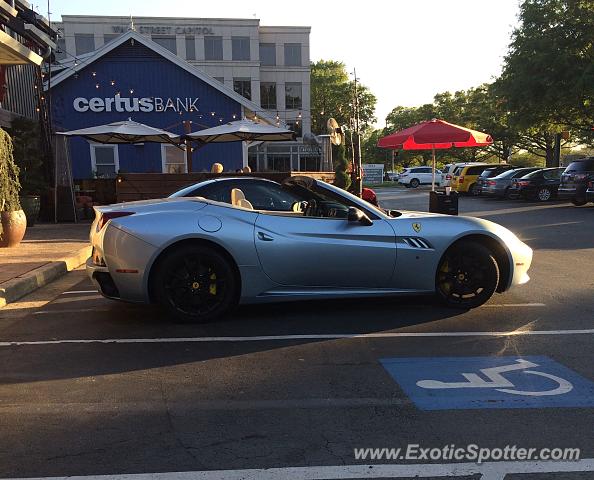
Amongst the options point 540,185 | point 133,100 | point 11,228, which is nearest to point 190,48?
point 133,100

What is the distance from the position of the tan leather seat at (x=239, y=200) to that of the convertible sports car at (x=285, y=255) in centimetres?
23

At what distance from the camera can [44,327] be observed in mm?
5203

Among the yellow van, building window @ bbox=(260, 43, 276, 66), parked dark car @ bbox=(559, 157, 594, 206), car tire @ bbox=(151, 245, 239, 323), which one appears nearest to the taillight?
car tire @ bbox=(151, 245, 239, 323)

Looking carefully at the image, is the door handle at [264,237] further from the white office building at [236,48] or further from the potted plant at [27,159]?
the white office building at [236,48]

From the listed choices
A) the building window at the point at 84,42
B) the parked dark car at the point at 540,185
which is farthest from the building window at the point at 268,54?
the parked dark car at the point at 540,185

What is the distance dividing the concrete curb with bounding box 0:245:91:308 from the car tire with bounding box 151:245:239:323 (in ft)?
7.02

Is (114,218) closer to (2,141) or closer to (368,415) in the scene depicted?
(368,415)

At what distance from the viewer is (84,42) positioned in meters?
46.5

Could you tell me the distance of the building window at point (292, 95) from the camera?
4859 centimetres

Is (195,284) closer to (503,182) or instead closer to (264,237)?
(264,237)

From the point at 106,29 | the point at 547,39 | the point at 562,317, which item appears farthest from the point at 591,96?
the point at 106,29

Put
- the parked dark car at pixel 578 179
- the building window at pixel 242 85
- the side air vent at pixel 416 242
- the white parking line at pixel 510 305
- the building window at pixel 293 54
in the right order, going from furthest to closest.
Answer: the building window at pixel 293 54, the building window at pixel 242 85, the parked dark car at pixel 578 179, the white parking line at pixel 510 305, the side air vent at pixel 416 242

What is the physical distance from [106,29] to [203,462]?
50418mm

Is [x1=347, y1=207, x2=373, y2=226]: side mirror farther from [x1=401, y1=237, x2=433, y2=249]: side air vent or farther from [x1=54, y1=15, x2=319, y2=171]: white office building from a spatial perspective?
[x1=54, y1=15, x2=319, y2=171]: white office building
